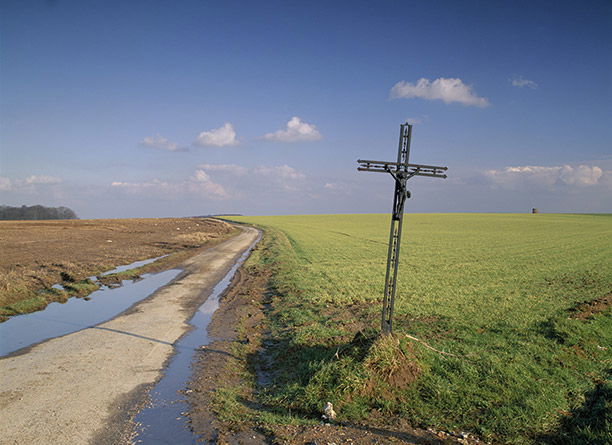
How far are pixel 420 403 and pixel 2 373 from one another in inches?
387

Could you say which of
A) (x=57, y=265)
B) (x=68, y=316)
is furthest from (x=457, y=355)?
(x=57, y=265)

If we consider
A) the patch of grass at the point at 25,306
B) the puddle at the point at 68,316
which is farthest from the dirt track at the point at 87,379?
the patch of grass at the point at 25,306

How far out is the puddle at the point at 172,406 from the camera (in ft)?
23.7

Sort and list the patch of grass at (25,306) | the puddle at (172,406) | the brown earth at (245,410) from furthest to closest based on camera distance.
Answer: the patch of grass at (25,306) → the puddle at (172,406) → the brown earth at (245,410)

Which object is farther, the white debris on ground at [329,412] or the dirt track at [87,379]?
the white debris on ground at [329,412]

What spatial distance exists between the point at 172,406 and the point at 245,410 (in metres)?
1.54

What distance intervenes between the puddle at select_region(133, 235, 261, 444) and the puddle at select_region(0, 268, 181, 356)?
4.45m

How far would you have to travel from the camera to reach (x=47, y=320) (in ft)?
49.1

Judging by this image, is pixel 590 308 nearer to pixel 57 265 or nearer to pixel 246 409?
pixel 246 409

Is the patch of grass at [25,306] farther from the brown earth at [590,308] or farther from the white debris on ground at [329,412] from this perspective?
the brown earth at [590,308]

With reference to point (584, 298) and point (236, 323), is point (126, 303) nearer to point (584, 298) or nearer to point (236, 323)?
point (236, 323)

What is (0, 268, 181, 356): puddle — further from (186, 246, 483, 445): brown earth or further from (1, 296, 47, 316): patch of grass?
(186, 246, 483, 445): brown earth

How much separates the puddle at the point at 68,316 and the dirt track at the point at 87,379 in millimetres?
798

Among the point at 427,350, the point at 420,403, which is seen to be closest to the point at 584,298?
the point at 427,350
